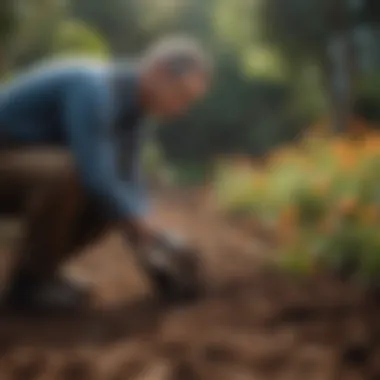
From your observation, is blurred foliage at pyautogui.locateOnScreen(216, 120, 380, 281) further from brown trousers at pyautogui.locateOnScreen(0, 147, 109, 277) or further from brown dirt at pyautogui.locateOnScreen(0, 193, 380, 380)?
brown trousers at pyautogui.locateOnScreen(0, 147, 109, 277)

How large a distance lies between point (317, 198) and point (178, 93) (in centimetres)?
24

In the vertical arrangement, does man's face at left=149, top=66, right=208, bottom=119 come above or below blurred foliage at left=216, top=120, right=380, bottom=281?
above

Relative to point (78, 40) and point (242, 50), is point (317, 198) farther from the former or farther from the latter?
point (78, 40)

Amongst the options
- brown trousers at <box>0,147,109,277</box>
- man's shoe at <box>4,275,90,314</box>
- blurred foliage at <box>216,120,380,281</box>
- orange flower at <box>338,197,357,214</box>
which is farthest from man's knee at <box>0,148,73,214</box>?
orange flower at <box>338,197,357,214</box>

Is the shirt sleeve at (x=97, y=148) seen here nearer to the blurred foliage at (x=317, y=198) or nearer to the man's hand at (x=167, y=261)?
the man's hand at (x=167, y=261)

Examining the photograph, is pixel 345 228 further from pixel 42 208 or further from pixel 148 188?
pixel 42 208

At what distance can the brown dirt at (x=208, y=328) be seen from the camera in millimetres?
1171

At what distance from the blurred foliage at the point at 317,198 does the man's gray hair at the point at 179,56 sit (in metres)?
0.14

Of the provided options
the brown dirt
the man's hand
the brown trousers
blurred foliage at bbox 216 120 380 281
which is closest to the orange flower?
blurred foliage at bbox 216 120 380 281

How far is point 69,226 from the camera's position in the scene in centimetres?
119

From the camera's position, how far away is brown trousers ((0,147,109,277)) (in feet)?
3.85

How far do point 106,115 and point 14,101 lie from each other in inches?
4.8

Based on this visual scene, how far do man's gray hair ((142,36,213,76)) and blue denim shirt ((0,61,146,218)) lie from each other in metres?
0.03

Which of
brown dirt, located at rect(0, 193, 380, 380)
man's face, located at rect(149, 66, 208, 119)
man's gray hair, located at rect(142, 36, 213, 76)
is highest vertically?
man's gray hair, located at rect(142, 36, 213, 76)
